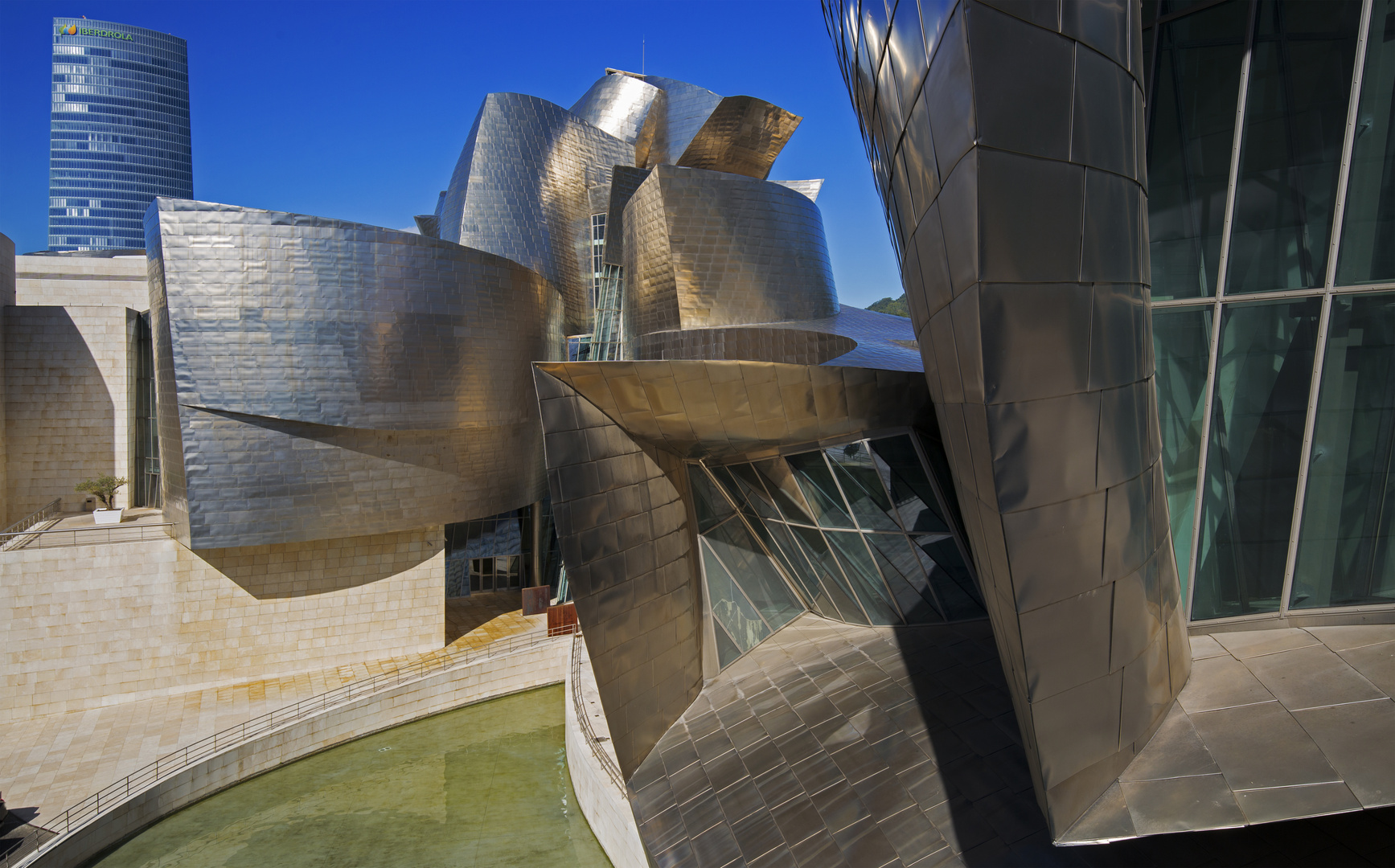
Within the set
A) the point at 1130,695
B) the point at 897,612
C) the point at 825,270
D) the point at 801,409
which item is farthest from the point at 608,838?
the point at 825,270

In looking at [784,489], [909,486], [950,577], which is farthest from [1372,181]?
[784,489]

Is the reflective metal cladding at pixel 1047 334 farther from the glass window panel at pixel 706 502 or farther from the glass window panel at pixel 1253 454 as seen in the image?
the glass window panel at pixel 706 502

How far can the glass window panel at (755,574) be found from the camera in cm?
1305

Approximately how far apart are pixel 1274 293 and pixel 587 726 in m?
13.7

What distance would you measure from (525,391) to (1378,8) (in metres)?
21.7

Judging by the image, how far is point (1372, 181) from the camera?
616cm

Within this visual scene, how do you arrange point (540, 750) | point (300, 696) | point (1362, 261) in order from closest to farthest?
1. point (1362, 261)
2. point (540, 750)
3. point (300, 696)

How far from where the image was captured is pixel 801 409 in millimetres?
10734

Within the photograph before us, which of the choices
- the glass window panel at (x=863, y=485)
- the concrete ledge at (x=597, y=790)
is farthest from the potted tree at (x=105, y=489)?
the glass window panel at (x=863, y=485)

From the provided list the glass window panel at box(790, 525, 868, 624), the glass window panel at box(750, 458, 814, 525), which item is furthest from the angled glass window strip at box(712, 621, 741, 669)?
the glass window panel at box(750, 458, 814, 525)

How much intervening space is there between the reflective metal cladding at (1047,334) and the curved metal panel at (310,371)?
17250mm

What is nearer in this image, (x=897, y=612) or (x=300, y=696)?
(x=897, y=612)

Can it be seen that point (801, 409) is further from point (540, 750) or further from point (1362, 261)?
point (540, 750)

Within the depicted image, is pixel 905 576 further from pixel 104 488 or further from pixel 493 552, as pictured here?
pixel 104 488
